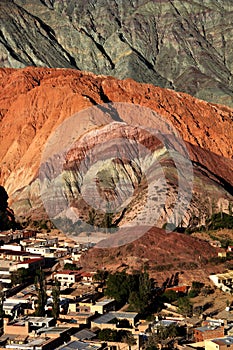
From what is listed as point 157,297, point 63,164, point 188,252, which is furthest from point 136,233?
point 63,164

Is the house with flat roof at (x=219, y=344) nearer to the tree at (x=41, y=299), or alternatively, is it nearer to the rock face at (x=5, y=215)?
the tree at (x=41, y=299)

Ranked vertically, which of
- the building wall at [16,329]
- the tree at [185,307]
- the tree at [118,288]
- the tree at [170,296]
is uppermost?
the tree at [118,288]

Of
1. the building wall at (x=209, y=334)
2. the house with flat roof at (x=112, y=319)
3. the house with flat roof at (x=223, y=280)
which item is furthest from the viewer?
the house with flat roof at (x=223, y=280)

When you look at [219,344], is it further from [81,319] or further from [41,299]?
[41,299]

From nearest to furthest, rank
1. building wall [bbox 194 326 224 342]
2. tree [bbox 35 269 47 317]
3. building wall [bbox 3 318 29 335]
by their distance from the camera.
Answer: building wall [bbox 194 326 224 342]
building wall [bbox 3 318 29 335]
tree [bbox 35 269 47 317]

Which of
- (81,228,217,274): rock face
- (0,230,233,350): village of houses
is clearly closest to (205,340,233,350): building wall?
(0,230,233,350): village of houses

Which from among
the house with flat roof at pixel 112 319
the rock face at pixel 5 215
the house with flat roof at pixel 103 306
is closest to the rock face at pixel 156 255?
the house with flat roof at pixel 103 306

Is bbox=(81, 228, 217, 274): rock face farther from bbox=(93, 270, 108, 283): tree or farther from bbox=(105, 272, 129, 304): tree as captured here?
bbox=(105, 272, 129, 304): tree
